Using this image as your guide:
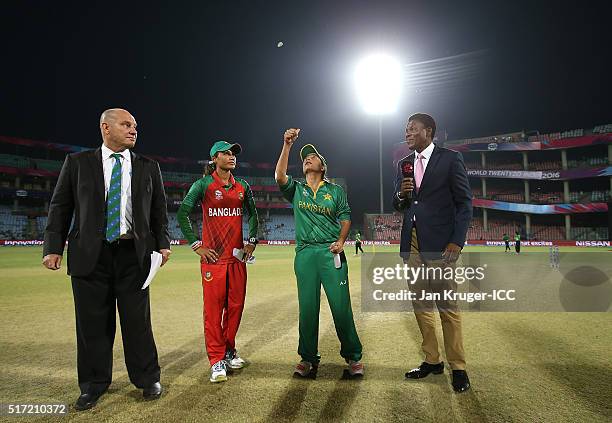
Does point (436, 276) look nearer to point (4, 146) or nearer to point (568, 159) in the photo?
point (568, 159)

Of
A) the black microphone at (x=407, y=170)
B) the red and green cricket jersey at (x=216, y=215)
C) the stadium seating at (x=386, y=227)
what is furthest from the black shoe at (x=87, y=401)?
the stadium seating at (x=386, y=227)

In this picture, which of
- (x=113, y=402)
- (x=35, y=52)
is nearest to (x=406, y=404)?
(x=113, y=402)

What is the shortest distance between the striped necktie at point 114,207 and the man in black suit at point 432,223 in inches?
107

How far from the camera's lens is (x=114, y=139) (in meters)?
3.23

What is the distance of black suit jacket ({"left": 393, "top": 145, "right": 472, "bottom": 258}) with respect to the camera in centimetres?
361

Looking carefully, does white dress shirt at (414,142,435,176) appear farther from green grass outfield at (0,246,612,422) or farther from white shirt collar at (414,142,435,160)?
green grass outfield at (0,246,612,422)

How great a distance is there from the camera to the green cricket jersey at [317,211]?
12.5 feet

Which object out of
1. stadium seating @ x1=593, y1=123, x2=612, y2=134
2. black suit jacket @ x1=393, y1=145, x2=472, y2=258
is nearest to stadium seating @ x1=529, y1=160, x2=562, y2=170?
stadium seating @ x1=593, y1=123, x2=612, y2=134

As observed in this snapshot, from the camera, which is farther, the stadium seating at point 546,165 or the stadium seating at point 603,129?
the stadium seating at point 546,165

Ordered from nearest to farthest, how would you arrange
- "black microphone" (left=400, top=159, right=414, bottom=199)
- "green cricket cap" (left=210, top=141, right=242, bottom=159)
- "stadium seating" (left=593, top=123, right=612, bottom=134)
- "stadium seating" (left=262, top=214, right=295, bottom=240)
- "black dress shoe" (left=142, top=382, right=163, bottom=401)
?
"black dress shoe" (left=142, top=382, right=163, bottom=401) → "black microphone" (left=400, top=159, right=414, bottom=199) → "green cricket cap" (left=210, top=141, right=242, bottom=159) → "stadium seating" (left=593, top=123, right=612, bottom=134) → "stadium seating" (left=262, top=214, right=295, bottom=240)

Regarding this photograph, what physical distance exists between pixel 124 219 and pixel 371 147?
188ft

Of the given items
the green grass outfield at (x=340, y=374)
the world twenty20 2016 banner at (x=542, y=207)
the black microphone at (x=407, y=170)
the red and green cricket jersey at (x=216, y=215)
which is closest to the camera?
the green grass outfield at (x=340, y=374)

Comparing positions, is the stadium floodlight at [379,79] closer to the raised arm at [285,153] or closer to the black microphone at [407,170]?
the black microphone at [407,170]

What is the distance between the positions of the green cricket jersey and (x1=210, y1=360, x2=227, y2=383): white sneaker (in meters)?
1.39
